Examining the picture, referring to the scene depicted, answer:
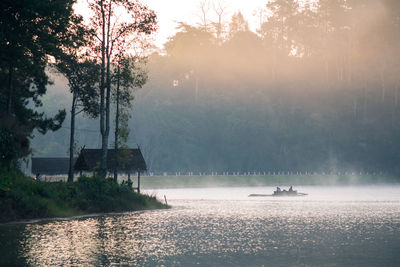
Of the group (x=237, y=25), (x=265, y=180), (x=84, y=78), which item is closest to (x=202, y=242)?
(x=84, y=78)

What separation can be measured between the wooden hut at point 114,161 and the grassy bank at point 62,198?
5.79 metres

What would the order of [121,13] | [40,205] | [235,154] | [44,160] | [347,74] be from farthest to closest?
1. [347,74]
2. [235,154]
3. [44,160]
4. [121,13]
5. [40,205]

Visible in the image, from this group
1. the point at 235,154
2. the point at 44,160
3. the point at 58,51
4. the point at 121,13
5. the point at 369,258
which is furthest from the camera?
the point at 235,154

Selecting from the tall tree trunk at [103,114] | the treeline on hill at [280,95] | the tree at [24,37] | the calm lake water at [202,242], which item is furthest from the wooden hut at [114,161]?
the treeline on hill at [280,95]

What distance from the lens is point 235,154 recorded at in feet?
429

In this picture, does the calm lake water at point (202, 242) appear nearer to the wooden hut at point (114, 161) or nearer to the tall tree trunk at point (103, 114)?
the tall tree trunk at point (103, 114)

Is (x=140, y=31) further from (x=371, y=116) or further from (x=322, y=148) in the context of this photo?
(x=371, y=116)

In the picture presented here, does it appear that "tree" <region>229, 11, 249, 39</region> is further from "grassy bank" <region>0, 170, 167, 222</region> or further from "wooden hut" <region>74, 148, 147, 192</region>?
"grassy bank" <region>0, 170, 167, 222</region>

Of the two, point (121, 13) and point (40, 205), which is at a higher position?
point (121, 13)

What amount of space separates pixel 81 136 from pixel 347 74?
67.9m

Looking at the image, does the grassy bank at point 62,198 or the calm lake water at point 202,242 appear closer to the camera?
the calm lake water at point 202,242

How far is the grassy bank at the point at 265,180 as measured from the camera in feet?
366

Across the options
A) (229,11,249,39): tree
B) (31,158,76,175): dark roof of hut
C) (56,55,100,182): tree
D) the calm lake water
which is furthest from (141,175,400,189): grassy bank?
the calm lake water

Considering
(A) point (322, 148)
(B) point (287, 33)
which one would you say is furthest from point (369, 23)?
(A) point (322, 148)
